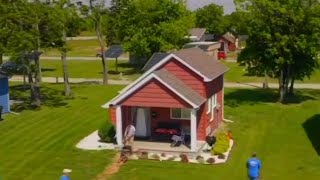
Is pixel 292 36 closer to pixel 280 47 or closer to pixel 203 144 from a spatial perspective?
pixel 280 47

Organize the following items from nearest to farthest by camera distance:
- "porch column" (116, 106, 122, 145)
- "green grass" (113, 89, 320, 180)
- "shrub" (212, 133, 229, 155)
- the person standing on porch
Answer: "green grass" (113, 89, 320, 180), "shrub" (212, 133, 229, 155), the person standing on porch, "porch column" (116, 106, 122, 145)

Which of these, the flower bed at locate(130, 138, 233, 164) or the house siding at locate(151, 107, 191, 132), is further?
the house siding at locate(151, 107, 191, 132)

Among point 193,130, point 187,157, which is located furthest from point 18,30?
point 187,157

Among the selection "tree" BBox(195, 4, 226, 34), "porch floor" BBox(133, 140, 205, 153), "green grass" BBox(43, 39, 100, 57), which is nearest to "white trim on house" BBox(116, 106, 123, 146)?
"porch floor" BBox(133, 140, 205, 153)

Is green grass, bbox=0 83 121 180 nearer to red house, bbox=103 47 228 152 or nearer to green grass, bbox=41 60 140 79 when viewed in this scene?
red house, bbox=103 47 228 152

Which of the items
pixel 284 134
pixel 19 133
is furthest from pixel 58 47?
pixel 284 134

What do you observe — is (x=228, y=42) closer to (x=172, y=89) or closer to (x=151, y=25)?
(x=151, y=25)

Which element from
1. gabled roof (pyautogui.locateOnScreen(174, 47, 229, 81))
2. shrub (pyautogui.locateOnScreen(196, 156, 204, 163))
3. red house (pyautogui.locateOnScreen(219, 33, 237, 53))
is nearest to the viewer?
shrub (pyautogui.locateOnScreen(196, 156, 204, 163))
